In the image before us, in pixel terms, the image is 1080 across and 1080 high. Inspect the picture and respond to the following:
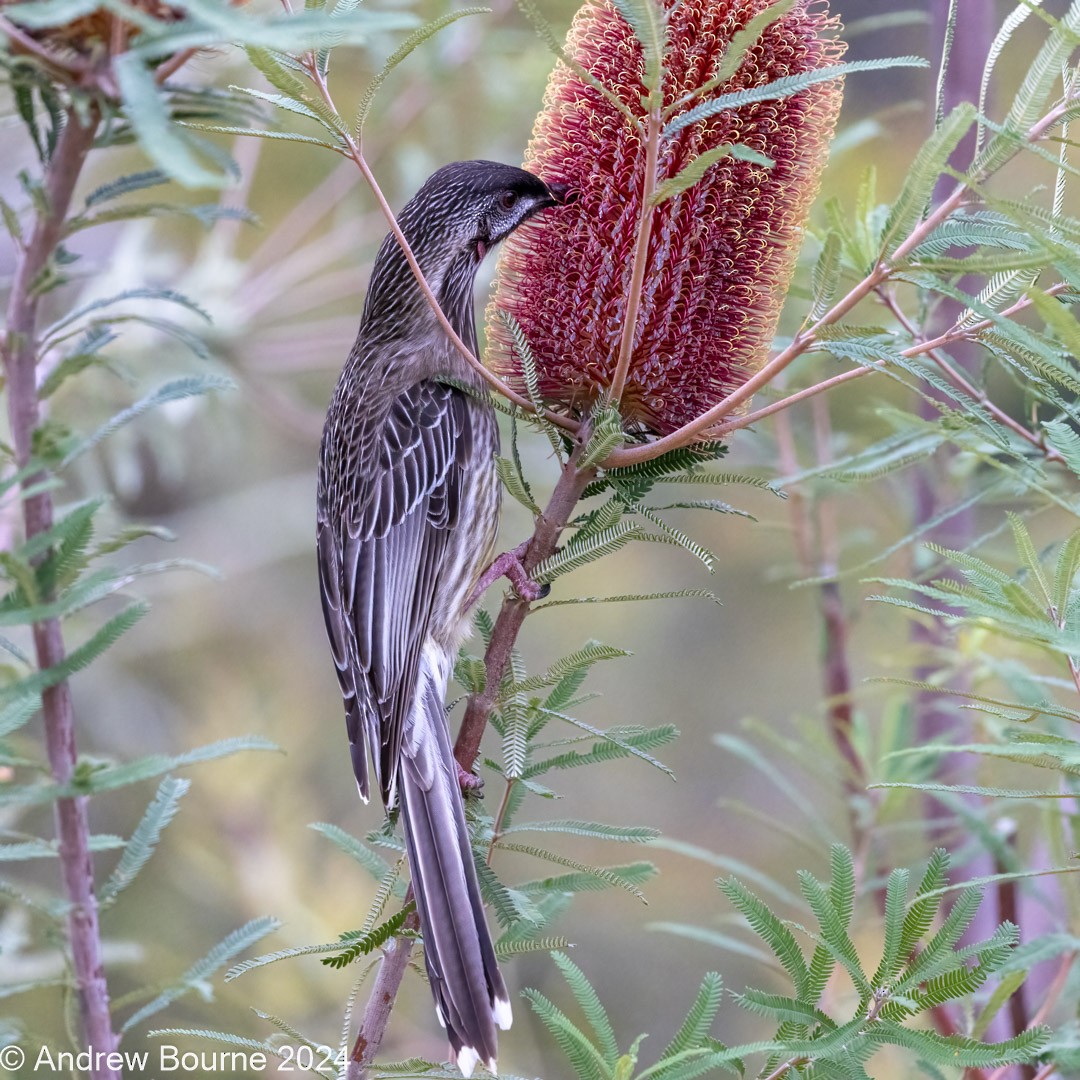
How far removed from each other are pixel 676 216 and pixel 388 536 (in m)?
1.18

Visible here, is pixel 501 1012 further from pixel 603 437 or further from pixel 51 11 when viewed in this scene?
pixel 51 11

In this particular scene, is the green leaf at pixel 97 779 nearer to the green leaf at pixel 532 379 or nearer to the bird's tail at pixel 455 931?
the bird's tail at pixel 455 931

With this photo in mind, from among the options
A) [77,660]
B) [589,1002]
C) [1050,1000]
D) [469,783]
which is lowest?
[1050,1000]

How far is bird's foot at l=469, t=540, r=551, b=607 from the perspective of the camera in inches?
73.4

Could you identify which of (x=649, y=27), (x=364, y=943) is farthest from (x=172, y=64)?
(x=364, y=943)

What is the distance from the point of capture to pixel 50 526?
1509 millimetres

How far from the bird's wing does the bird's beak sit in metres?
0.86

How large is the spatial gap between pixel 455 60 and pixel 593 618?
2.86 meters

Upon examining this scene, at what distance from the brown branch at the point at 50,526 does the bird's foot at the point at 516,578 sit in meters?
0.67

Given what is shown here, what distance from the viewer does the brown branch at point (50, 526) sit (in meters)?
1.46

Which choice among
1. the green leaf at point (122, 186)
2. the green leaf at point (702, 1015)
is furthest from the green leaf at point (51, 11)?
the green leaf at point (702, 1015)

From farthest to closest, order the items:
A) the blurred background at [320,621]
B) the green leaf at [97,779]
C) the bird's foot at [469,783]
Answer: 1. the blurred background at [320,621]
2. the bird's foot at [469,783]
3. the green leaf at [97,779]

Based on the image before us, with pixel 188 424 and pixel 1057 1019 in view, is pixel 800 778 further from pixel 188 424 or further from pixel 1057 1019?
pixel 1057 1019

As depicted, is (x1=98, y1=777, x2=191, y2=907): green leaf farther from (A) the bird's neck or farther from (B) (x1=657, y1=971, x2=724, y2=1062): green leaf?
(A) the bird's neck
